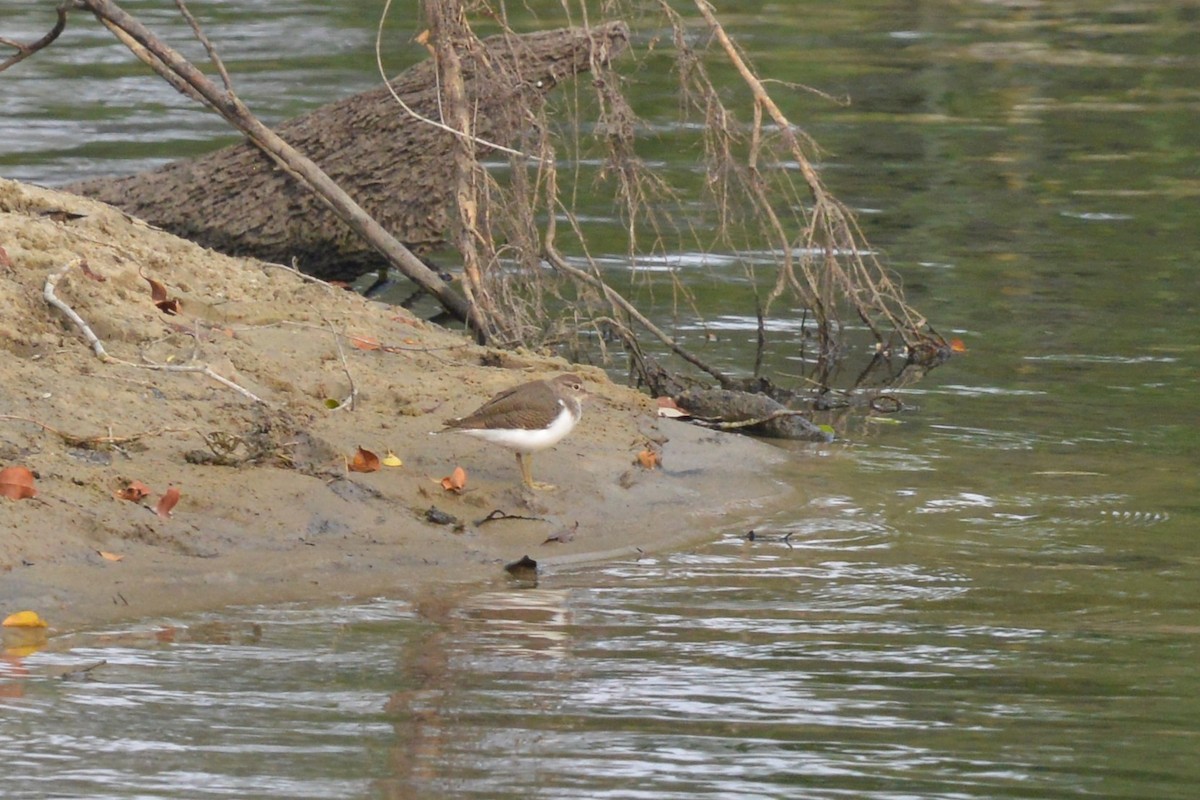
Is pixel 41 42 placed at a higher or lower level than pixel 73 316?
higher

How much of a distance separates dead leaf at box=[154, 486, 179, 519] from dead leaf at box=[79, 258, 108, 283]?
163cm

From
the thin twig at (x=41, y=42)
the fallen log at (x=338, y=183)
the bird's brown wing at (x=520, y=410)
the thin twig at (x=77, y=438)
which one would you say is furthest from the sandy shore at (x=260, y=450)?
the fallen log at (x=338, y=183)

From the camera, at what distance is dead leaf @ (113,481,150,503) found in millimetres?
6625

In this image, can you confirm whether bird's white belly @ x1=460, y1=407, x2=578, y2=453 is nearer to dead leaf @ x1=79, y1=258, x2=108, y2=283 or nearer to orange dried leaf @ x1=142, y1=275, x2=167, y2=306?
orange dried leaf @ x1=142, y1=275, x2=167, y2=306

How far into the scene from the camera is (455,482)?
7.34 metres

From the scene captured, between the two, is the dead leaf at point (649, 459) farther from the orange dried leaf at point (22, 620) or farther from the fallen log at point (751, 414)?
the orange dried leaf at point (22, 620)

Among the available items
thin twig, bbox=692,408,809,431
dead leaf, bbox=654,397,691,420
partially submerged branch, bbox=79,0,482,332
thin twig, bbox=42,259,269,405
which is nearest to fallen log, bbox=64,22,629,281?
partially submerged branch, bbox=79,0,482,332

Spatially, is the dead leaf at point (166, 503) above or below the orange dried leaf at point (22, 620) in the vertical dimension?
above

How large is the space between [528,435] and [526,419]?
6 centimetres

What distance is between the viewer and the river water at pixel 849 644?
479 centimetres

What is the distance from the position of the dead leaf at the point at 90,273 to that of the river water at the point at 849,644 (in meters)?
2.35

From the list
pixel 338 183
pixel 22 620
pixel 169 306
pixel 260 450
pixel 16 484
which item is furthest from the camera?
pixel 338 183

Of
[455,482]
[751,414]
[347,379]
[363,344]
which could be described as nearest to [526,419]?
[455,482]

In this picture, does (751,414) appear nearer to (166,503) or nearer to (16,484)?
(166,503)
